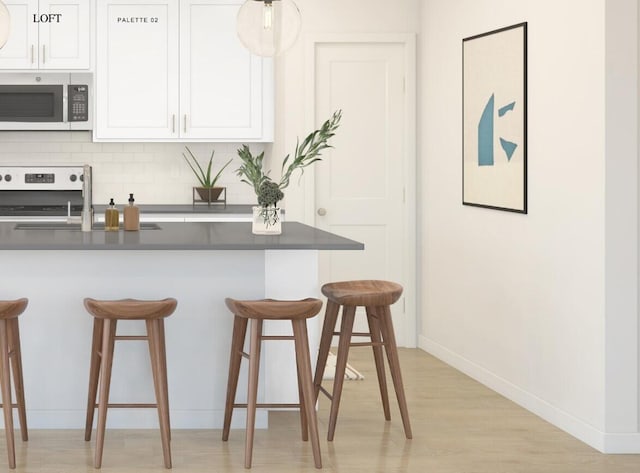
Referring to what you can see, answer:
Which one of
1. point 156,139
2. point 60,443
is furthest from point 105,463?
point 156,139

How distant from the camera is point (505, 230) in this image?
564 centimetres

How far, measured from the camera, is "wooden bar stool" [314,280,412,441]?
463 cm

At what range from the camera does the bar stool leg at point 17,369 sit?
14.7 ft

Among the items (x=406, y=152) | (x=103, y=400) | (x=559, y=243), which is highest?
(x=406, y=152)

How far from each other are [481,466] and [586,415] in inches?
26.5

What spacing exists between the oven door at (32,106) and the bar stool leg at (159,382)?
122 inches

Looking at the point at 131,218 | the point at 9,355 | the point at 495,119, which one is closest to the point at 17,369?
the point at 9,355

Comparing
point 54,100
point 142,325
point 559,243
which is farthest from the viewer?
point 54,100

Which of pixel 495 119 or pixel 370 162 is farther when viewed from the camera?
pixel 370 162

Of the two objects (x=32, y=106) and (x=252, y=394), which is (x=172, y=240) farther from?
(x=32, y=106)

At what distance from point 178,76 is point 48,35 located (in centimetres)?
90

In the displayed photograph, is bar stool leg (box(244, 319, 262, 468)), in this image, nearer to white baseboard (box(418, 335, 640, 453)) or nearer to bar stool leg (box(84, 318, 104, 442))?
bar stool leg (box(84, 318, 104, 442))

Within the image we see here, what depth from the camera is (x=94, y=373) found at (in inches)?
180

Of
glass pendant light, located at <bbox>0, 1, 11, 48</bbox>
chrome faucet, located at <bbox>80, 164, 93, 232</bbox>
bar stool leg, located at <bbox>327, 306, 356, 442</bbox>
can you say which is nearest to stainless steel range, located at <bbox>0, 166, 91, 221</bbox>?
chrome faucet, located at <bbox>80, 164, 93, 232</bbox>
